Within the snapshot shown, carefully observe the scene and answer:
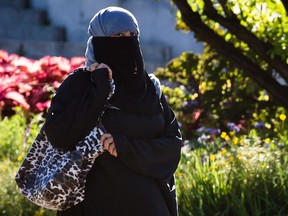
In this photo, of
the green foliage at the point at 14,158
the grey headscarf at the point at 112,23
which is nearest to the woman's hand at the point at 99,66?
the grey headscarf at the point at 112,23

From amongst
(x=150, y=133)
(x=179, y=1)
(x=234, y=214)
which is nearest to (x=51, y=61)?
(x=179, y=1)

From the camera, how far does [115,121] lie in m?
4.00

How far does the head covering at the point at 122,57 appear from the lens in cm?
401

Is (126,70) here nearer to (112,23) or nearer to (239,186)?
(112,23)

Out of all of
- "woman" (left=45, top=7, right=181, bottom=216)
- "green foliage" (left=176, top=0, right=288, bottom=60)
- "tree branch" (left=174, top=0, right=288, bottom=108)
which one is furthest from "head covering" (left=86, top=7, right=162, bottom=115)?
"tree branch" (left=174, top=0, right=288, bottom=108)

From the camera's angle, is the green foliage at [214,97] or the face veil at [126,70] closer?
the face veil at [126,70]

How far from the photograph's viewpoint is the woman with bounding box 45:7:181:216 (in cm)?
394

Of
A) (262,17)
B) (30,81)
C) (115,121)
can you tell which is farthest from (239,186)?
(30,81)

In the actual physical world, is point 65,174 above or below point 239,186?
→ below

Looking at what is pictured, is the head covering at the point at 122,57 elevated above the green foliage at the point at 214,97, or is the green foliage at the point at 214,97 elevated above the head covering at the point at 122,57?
the green foliage at the point at 214,97

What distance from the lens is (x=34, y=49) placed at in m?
11.9

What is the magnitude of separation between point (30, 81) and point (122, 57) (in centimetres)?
552

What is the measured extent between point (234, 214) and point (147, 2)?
7427 millimetres

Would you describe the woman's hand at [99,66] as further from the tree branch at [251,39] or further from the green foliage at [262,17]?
the tree branch at [251,39]
